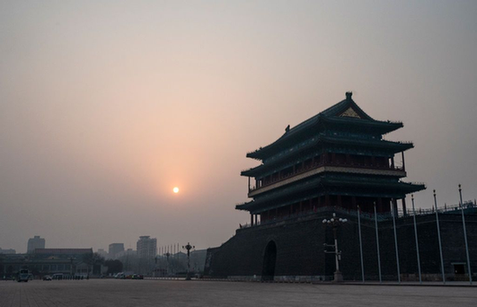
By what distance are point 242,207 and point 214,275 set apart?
12353mm

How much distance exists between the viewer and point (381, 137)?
6394 cm

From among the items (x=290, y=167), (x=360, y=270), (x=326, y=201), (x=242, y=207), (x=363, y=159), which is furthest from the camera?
(x=242, y=207)

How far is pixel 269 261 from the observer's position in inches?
2520

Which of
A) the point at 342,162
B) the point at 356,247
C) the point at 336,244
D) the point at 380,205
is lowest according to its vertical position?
the point at 356,247

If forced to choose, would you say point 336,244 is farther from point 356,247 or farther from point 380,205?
point 380,205

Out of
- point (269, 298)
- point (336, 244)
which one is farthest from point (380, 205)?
point (269, 298)

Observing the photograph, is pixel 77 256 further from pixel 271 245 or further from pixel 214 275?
pixel 271 245

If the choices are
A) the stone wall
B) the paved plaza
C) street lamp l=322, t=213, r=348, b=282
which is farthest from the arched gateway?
the paved plaza

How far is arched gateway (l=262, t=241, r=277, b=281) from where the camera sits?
2469 inches

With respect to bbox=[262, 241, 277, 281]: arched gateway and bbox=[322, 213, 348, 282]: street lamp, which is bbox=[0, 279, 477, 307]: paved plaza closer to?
bbox=[322, 213, 348, 282]: street lamp

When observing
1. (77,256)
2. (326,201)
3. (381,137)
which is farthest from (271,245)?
(77,256)

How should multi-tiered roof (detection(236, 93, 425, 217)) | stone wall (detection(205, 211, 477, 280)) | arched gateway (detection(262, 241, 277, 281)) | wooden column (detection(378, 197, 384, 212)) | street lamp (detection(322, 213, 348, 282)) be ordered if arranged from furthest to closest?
arched gateway (detection(262, 241, 277, 281)), wooden column (detection(378, 197, 384, 212)), multi-tiered roof (detection(236, 93, 425, 217)), street lamp (detection(322, 213, 348, 282)), stone wall (detection(205, 211, 477, 280))

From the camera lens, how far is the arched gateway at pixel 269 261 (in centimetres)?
6272

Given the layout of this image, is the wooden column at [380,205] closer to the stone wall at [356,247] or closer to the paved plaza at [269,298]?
the stone wall at [356,247]
